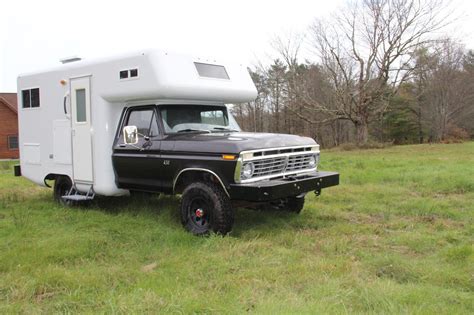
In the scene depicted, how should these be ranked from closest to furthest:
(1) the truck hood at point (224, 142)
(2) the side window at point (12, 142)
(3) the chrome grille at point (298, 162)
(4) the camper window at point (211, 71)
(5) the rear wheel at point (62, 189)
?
(1) the truck hood at point (224, 142)
(3) the chrome grille at point (298, 162)
(4) the camper window at point (211, 71)
(5) the rear wheel at point (62, 189)
(2) the side window at point (12, 142)

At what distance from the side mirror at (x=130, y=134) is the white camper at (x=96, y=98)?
57cm

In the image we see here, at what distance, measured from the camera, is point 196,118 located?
7020mm

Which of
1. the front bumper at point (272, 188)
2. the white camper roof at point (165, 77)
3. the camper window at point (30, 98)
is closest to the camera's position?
the front bumper at point (272, 188)

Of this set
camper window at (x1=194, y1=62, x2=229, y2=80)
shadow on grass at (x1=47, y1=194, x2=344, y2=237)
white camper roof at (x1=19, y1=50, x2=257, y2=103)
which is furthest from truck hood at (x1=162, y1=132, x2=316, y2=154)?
shadow on grass at (x1=47, y1=194, x2=344, y2=237)

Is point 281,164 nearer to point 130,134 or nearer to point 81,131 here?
point 130,134

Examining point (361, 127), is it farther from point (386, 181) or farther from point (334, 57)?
point (386, 181)

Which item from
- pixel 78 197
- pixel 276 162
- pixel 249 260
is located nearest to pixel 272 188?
pixel 276 162

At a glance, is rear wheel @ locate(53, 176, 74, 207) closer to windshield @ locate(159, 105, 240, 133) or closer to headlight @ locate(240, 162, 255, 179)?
windshield @ locate(159, 105, 240, 133)

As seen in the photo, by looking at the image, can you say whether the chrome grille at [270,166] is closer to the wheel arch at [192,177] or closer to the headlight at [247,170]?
the headlight at [247,170]

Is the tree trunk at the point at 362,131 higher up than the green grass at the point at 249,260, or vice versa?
the tree trunk at the point at 362,131

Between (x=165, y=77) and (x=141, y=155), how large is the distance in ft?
4.01

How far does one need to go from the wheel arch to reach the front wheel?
127 millimetres

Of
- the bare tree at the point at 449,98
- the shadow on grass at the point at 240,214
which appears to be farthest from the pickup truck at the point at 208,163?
the bare tree at the point at 449,98

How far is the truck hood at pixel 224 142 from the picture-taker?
5.56 m
